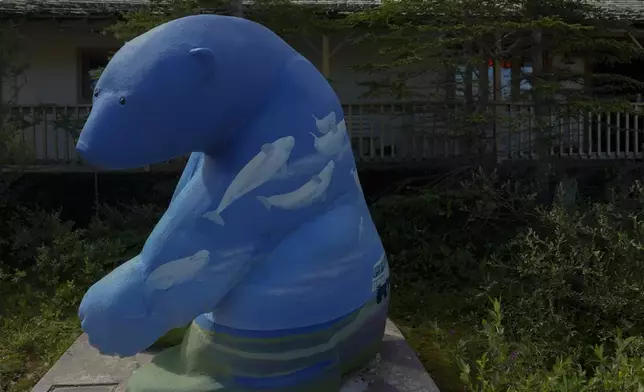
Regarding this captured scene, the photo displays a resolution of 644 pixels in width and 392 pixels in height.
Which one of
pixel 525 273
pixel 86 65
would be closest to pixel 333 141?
pixel 525 273

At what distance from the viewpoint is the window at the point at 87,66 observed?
11.6 metres

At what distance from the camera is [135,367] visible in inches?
153

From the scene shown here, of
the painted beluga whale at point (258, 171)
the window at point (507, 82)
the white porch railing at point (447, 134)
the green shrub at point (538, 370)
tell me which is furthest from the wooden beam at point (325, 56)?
the painted beluga whale at point (258, 171)

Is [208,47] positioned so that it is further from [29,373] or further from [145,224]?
[145,224]

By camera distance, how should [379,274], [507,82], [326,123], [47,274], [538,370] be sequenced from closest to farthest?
[326,123] → [379,274] → [538,370] → [47,274] → [507,82]

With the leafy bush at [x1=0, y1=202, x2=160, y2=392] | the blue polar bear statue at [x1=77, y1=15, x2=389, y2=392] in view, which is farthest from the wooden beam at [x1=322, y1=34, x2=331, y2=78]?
the blue polar bear statue at [x1=77, y1=15, x2=389, y2=392]

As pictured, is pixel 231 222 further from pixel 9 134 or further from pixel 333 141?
pixel 9 134

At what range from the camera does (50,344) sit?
480cm

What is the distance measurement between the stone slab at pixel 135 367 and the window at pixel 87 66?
8.28m

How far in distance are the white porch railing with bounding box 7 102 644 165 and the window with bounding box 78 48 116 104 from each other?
171 centimetres

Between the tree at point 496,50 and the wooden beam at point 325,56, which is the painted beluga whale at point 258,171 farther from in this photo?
the wooden beam at point 325,56

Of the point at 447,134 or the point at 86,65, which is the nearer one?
the point at 447,134

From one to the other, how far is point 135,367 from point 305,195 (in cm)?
165

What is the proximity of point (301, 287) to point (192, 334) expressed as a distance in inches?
23.7
